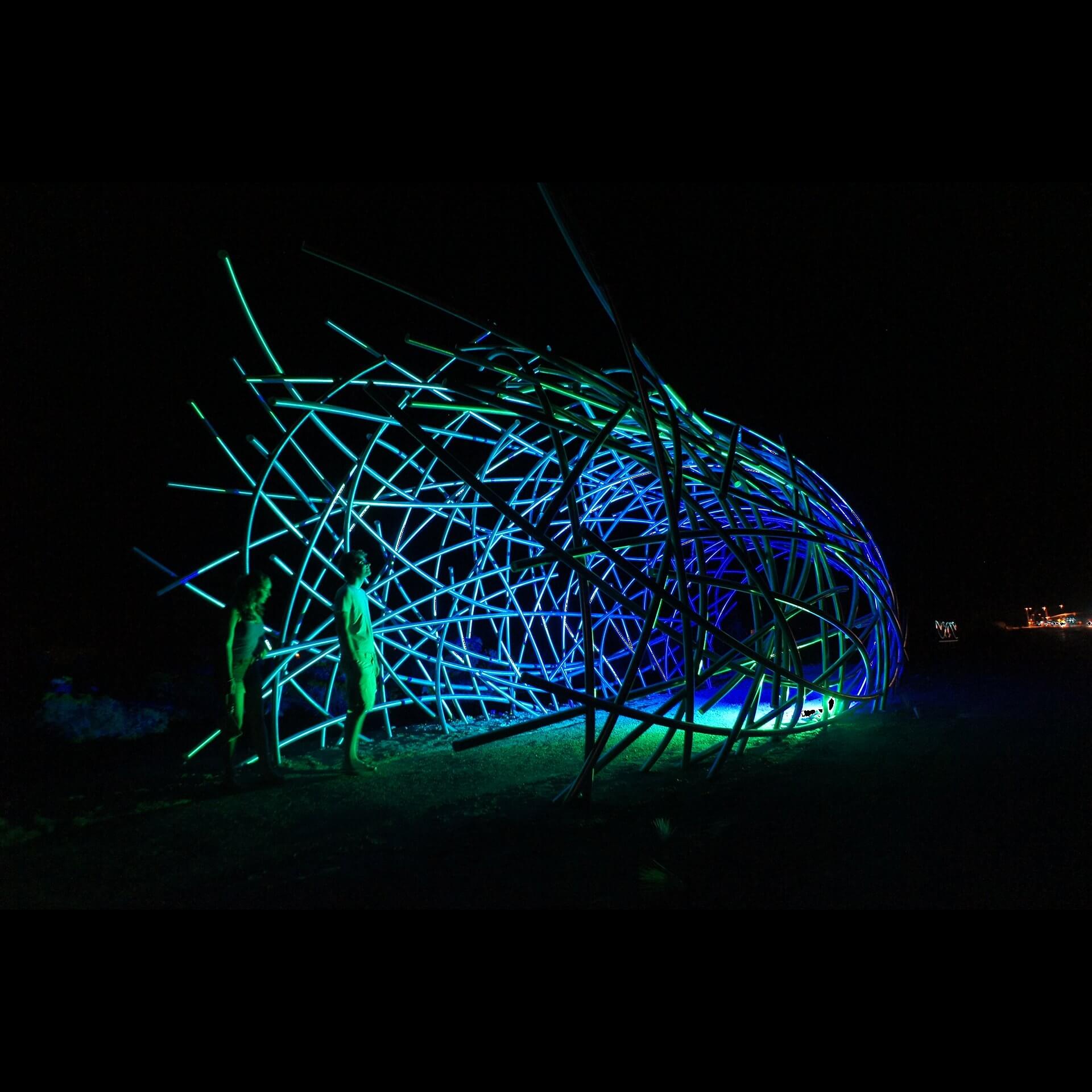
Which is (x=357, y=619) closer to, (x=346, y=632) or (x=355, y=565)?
(x=346, y=632)

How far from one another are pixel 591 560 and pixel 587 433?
6.07 m

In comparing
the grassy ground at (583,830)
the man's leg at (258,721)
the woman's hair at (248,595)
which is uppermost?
the woman's hair at (248,595)

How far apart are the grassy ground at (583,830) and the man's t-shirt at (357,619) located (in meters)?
1.09

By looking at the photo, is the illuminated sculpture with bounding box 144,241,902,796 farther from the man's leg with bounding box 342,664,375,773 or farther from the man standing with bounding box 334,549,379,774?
the man's leg with bounding box 342,664,375,773

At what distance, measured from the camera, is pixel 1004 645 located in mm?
16703

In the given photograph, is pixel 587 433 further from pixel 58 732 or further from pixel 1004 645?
pixel 1004 645

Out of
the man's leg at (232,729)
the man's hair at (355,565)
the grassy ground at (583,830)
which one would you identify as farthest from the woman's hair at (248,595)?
the grassy ground at (583,830)

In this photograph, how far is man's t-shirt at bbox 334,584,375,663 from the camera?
19.9 ft

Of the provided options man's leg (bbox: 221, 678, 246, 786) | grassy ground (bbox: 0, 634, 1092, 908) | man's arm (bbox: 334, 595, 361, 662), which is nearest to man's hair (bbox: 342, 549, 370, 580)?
man's arm (bbox: 334, 595, 361, 662)

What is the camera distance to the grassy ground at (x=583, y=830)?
322 centimetres

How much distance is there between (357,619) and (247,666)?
987 mm

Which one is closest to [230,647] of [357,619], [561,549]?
[357,619]

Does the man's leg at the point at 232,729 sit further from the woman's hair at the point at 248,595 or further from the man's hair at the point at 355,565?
the man's hair at the point at 355,565

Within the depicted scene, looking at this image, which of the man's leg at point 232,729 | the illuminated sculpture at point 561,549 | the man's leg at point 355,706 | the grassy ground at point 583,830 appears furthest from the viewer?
the man's leg at point 355,706
